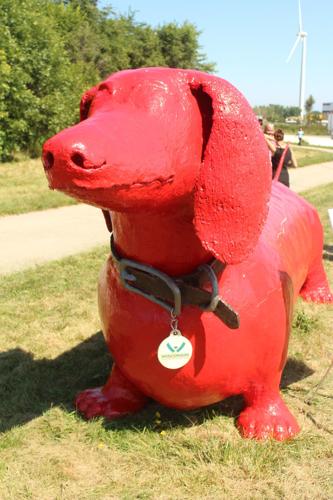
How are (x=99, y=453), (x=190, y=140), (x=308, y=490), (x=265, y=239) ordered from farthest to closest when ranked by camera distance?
(x=265, y=239) < (x=99, y=453) < (x=308, y=490) < (x=190, y=140)

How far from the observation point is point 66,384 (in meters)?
2.72

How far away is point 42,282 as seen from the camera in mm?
4523

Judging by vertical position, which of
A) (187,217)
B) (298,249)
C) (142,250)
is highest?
(187,217)

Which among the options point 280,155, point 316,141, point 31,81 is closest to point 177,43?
point 316,141

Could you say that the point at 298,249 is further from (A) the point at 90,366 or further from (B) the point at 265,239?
(A) the point at 90,366

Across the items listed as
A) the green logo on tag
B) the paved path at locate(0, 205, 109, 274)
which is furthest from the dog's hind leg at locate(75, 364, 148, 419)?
the paved path at locate(0, 205, 109, 274)

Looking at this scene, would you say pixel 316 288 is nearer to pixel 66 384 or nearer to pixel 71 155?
pixel 66 384

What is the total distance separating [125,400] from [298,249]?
1168 mm

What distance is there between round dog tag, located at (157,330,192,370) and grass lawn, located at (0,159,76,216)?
19.9ft

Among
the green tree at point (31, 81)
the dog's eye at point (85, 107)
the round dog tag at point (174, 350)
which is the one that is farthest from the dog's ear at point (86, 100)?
the green tree at point (31, 81)

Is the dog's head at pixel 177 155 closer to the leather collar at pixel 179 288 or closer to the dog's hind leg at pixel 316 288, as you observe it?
the leather collar at pixel 179 288

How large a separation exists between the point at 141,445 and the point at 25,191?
756cm

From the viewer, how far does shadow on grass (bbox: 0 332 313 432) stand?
90.7 inches

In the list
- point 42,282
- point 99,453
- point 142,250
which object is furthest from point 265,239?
point 42,282
